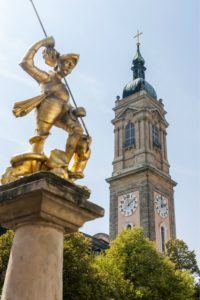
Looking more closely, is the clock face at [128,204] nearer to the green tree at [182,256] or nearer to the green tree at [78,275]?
the green tree at [182,256]

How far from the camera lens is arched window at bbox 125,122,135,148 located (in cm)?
4999

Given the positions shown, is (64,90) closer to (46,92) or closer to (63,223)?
(46,92)

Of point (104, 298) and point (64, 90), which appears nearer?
point (64, 90)

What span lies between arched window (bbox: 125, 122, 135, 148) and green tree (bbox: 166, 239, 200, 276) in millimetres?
17120

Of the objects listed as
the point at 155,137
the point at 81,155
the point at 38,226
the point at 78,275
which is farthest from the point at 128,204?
the point at 38,226

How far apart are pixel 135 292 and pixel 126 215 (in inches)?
854

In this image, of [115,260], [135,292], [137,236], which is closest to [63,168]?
[135,292]

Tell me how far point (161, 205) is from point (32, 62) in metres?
40.9

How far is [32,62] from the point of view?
18.8ft

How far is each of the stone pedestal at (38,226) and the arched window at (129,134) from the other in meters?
44.8

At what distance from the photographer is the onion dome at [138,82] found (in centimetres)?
5422

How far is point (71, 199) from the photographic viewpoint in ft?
16.0

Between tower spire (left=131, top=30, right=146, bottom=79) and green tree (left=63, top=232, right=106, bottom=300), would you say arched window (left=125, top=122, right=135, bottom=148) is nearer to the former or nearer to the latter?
tower spire (left=131, top=30, right=146, bottom=79)

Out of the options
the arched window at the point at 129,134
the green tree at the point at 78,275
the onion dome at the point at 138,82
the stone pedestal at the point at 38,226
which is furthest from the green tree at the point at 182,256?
the stone pedestal at the point at 38,226
